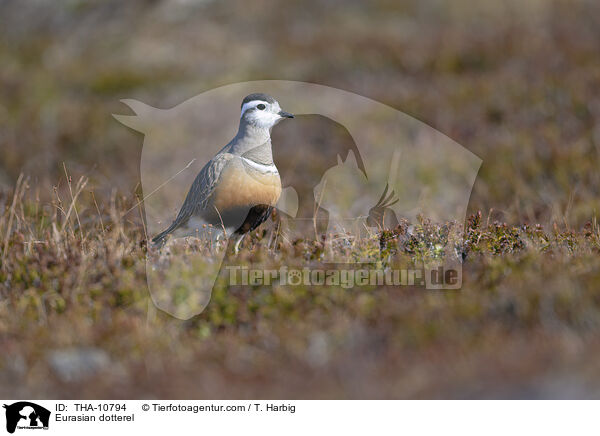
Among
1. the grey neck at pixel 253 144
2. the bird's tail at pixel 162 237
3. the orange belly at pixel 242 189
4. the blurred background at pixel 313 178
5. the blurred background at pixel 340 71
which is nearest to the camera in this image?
the blurred background at pixel 313 178

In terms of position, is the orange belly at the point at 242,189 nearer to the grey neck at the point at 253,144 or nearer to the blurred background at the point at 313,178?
the grey neck at the point at 253,144

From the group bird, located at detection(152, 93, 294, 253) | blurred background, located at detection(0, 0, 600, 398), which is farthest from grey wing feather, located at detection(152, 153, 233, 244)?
blurred background, located at detection(0, 0, 600, 398)

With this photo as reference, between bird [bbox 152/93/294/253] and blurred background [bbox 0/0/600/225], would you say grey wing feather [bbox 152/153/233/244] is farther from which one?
blurred background [bbox 0/0/600/225]

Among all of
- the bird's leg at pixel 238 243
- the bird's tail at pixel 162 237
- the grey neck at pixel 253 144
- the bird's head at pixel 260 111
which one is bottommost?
the bird's leg at pixel 238 243

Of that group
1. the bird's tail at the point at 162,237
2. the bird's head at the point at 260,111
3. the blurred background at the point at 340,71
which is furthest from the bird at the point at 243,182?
the blurred background at the point at 340,71

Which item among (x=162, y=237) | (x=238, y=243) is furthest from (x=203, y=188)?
(x=162, y=237)

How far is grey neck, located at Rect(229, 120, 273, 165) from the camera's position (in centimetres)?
613

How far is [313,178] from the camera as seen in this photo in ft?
39.4

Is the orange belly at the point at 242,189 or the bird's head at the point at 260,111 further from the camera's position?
the bird's head at the point at 260,111

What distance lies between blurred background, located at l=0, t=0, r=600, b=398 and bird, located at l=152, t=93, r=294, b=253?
0.54 metres

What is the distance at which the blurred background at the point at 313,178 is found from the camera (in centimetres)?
429

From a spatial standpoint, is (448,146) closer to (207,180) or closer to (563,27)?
(563,27)

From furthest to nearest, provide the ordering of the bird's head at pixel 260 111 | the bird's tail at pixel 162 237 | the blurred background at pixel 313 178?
the bird's tail at pixel 162 237 → the bird's head at pixel 260 111 → the blurred background at pixel 313 178

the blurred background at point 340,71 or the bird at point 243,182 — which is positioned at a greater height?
the blurred background at point 340,71
